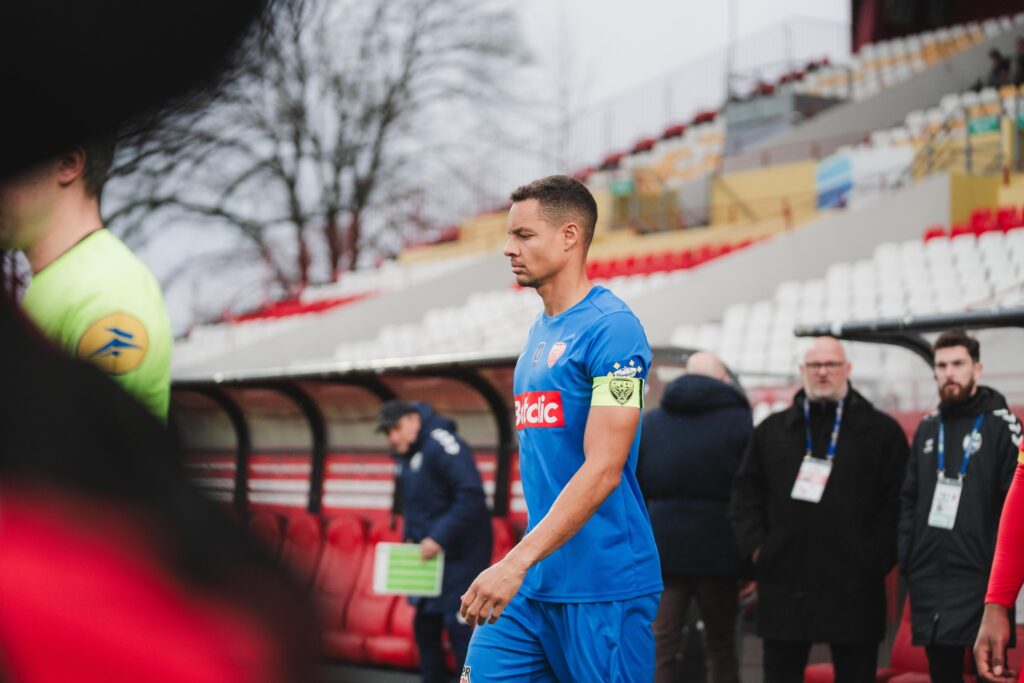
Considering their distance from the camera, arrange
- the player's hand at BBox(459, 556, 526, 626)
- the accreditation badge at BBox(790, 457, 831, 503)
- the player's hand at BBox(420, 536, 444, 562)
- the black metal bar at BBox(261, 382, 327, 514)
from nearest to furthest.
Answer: the player's hand at BBox(459, 556, 526, 626) → the accreditation badge at BBox(790, 457, 831, 503) → the player's hand at BBox(420, 536, 444, 562) → the black metal bar at BBox(261, 382, 327, 514)

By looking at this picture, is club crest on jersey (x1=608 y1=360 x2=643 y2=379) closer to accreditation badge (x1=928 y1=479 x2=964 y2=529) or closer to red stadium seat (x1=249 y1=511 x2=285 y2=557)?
accreditation badge (x1=928 y1=479 x2=964 y2=529)

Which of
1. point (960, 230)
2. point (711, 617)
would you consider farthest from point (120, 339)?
point (960, 230)

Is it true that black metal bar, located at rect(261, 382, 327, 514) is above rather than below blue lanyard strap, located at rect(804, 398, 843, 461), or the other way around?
above

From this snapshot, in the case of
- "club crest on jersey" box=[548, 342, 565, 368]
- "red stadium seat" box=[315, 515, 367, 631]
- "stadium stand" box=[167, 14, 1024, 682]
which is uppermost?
"stadium stand" box=[167, 14, 1024, 682]

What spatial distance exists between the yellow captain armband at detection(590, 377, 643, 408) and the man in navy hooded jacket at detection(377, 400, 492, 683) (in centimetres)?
448

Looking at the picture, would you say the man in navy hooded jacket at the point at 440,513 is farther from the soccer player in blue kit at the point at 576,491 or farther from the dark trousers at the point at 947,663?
the soccer player in blue kit at the point at 576,491

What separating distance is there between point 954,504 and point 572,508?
272 centimetres

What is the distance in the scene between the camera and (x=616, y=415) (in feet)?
10.8

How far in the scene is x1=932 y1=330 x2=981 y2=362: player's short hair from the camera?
545cm

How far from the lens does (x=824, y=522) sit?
224 inches

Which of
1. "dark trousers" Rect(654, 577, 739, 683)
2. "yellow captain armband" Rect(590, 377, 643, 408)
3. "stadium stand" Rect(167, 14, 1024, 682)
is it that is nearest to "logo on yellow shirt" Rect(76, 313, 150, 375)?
"yellow captain armband" Rect(590, 377, 643, 408)

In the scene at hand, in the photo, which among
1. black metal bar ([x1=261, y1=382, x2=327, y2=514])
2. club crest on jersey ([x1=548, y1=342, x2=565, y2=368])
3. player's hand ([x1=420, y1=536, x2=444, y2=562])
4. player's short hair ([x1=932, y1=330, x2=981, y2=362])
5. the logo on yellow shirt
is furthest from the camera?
black metal bar ([x1=261, y1=382, x2=327, y2=514])

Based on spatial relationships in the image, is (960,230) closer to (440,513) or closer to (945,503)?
(440,513)

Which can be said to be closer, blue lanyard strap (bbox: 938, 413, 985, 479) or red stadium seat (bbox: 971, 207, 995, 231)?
blue lanyard strap (bbox: 938, 413, 985, 479)
